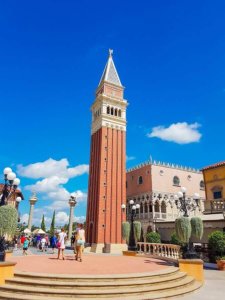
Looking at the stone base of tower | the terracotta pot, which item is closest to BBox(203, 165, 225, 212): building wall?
the terracotta pot

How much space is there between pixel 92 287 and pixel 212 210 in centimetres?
1740

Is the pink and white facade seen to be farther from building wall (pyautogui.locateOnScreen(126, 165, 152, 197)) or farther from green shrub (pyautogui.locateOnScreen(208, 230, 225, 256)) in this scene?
green shrub (pyautogui.locateOnScreen(208, 230, 225, 256))

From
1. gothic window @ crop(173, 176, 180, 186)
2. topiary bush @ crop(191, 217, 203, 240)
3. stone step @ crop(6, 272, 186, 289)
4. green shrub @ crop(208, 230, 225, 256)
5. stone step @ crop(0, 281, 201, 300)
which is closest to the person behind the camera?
stone step @ crop(0, 281, 201, 300)

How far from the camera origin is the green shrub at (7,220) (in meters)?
10.4

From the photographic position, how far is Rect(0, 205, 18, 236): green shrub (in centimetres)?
1041

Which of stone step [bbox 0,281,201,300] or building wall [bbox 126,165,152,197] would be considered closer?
stone step [bbox 0,281,201,300]

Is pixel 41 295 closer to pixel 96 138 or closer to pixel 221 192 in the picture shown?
pixel 221 192

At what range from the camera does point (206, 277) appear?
13125 mm

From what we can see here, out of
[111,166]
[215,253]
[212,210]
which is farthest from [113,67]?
[215,253]

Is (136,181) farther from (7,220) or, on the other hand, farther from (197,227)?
(7,220)

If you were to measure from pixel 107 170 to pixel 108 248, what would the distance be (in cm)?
1090

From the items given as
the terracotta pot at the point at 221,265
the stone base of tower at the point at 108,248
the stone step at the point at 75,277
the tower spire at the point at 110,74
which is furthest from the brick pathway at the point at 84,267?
the tower spire at the point at 110,74

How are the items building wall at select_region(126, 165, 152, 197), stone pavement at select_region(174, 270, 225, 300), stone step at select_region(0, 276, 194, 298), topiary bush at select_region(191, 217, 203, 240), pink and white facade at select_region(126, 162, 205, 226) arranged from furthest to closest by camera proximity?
1. building wall at select_region(126, 165, 152, 197)
2. pink and white facade at select_region(126, 162, 205, 226)
3. topiary bush at select_region(191, 217, 203, 240)
4. stone pavement at select_region(174, 270, 225, 300)
5. stone step at select_region(0, 276, 194, 298)

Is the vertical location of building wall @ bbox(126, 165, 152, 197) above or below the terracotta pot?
above
